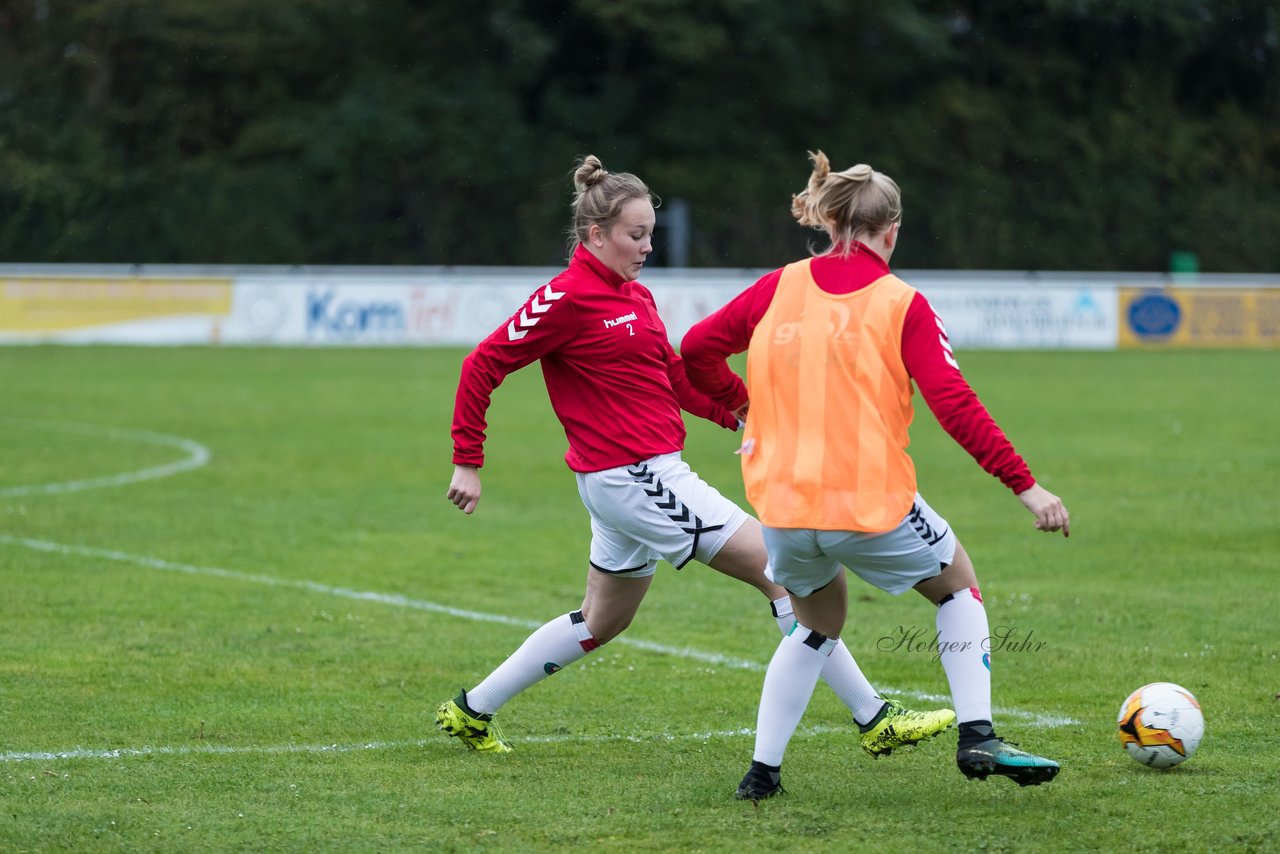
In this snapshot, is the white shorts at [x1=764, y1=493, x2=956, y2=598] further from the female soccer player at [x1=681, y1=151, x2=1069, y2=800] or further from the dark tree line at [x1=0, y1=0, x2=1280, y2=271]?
the dark tree line at [x1=0, y1=0, x2=1280, y2=271]

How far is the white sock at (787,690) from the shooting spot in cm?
484

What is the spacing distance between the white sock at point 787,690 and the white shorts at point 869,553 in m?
0.18

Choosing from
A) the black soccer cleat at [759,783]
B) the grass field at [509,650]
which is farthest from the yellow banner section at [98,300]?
the black soccer cleat at [759,783]

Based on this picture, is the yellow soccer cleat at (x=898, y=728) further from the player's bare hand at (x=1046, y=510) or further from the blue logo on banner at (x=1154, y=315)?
the blue logo on banner at (x=1154, y=315)

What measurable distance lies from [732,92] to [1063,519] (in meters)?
41.9

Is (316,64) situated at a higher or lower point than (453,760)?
higher

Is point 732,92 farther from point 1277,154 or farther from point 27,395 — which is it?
point 27,395

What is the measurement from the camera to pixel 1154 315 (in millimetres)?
30266

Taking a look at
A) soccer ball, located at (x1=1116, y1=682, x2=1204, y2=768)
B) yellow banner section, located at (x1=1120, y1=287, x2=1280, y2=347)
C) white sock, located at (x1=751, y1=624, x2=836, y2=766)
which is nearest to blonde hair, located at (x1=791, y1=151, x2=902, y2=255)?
white sock, located at (x1=751, y1=624, x2=836, y2=766)

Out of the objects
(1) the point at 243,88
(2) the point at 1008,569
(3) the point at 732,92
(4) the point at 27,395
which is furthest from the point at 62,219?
(2) the point at 1008,569

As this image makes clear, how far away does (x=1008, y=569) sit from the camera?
9477 mm

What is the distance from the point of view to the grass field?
4.73 metres

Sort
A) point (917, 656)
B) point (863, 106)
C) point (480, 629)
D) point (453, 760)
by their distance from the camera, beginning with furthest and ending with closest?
point (863, 106) < point (480, 629) < point (917, 656) < point (453, 760)

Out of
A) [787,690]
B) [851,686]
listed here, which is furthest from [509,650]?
[787,690]
